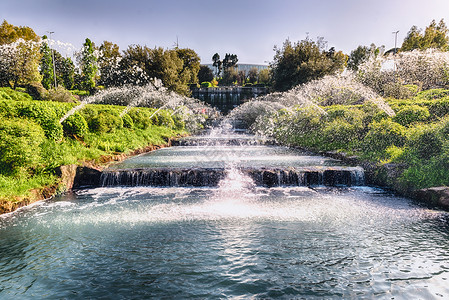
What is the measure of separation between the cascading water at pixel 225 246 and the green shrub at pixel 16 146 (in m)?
1.62

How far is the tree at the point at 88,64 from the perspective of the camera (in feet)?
202

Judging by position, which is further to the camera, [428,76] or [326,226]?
[428,76]

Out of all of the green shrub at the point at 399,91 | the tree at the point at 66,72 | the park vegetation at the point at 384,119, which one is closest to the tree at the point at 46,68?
the tree at the point at 66,72

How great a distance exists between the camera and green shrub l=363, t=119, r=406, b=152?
1268 cm

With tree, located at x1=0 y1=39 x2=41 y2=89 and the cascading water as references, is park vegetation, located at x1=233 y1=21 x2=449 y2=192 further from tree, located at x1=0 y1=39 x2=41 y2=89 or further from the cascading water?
tree, located at x1=0 y1=39 x2=41 y2=89

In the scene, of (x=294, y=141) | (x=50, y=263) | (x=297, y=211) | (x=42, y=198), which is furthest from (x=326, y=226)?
(x=294, y=141)

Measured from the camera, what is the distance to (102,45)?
69500 mm

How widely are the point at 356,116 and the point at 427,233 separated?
12.5m

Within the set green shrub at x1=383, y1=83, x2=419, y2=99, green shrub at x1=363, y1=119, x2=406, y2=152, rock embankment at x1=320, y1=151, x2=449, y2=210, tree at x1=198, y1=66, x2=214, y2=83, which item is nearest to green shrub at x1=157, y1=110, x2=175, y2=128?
rock embankment at x1=320, y1=151, x2=449, y2=210

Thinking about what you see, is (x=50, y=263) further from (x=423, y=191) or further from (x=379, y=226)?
(x=423, y=191)

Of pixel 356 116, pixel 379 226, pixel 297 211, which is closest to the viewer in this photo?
pixel 379 226

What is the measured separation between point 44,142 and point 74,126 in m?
→ 2.86

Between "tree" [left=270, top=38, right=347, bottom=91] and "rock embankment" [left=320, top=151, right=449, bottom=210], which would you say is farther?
"tree" [left=270, top=38, right=347, bottom=91]

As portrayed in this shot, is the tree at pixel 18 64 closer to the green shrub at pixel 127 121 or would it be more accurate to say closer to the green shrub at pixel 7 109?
the green shrub at pixel 127 121
